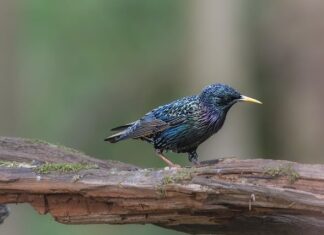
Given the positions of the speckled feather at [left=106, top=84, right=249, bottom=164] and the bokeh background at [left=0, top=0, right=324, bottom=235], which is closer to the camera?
the speckled feather at [left=106, top=84, right=249, bottom=164]

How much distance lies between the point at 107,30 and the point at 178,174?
47.9 ft

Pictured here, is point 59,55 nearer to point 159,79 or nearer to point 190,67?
point 159,79

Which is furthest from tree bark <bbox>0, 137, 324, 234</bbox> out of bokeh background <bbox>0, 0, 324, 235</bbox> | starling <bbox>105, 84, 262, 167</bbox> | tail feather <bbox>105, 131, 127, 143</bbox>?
bokeh background <bbox>0, 0, 324, 235</bbox>

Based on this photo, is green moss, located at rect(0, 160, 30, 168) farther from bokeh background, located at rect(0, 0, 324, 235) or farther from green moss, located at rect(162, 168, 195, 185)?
bokeh background, located at rect(0, 0, 324, 235)

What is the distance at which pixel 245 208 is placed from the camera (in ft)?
16.4

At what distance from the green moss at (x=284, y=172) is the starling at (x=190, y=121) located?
37.7 inches

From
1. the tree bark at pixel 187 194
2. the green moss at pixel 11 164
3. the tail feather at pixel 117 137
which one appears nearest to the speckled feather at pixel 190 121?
the tail feather at pixel 117 137

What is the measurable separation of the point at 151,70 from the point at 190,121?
1146 centimetres

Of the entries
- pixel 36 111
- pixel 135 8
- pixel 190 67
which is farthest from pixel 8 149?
pixel 36 111

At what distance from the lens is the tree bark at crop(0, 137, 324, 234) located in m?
4.92

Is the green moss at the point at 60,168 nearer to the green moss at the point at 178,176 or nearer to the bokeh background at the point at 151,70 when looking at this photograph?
the green moss at the point at 178,176

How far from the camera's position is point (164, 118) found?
6363 millimetres

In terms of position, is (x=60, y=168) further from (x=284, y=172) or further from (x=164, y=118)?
(x=284, y=172)

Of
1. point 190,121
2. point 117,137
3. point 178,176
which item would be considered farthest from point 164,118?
point 178,176
